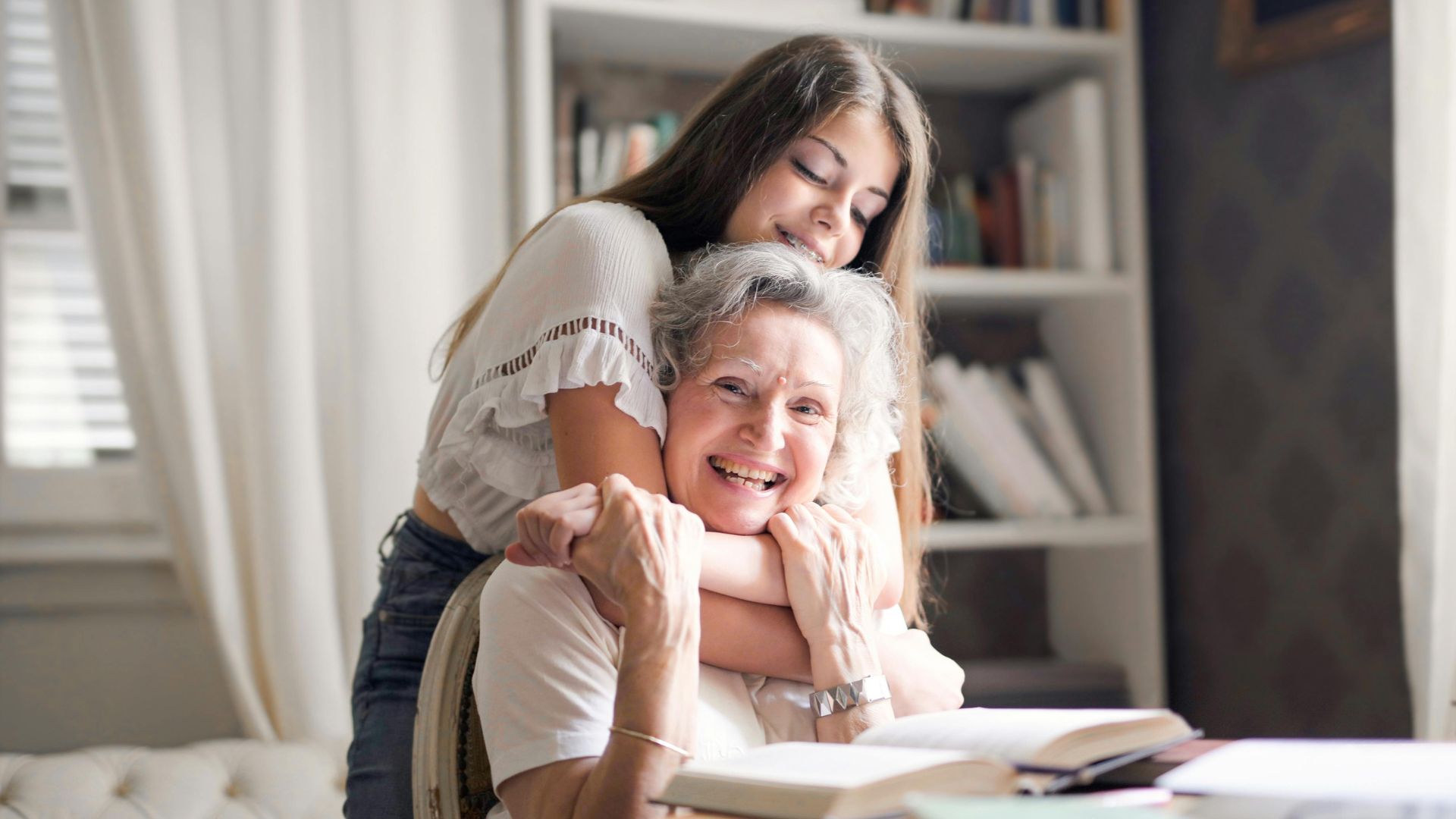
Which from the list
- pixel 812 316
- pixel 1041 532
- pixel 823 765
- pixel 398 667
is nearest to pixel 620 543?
pixel 823 765

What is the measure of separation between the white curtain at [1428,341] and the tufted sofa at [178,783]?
66.0 inches

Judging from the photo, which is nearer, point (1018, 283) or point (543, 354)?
point (543, 354)

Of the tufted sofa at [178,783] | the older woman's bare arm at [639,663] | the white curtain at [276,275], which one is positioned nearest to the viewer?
the older woman's bare arm at [639,663]

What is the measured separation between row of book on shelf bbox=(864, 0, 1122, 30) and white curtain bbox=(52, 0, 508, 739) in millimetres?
945

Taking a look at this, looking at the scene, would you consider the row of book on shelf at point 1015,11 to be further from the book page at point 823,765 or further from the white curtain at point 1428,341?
the book page at point 823,765

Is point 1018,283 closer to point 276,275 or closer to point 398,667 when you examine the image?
point 276,275

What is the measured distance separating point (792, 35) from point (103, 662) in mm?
1808

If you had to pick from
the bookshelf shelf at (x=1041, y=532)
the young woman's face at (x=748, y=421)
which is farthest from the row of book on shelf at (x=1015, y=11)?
the young woman's face at (x=748, y=421)

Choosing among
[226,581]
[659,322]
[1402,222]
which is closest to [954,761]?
[659,322]

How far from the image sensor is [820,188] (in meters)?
1.37

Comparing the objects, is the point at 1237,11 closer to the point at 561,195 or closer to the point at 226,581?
the point at 561,195

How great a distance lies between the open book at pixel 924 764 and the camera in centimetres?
68

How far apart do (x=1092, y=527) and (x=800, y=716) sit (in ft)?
5.03

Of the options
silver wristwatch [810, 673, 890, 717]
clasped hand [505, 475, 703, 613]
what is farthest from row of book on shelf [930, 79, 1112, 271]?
clasped hand [505, 475, 703, 613]
